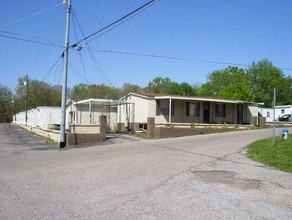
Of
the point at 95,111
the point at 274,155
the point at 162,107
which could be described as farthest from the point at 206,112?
the point at 274,155

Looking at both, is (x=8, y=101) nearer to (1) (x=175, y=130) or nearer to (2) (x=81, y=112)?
(2) (x=81, y=112)

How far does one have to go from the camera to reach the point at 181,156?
16500mm

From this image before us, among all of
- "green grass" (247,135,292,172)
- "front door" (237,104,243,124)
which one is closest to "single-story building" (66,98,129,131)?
"front door" (237,104,243,124)

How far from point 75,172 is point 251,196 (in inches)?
226

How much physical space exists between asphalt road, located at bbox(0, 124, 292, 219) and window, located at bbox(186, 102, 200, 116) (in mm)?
20082

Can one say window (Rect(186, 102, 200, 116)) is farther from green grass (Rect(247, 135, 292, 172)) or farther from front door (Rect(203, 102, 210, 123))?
green grass (Rect(247, 135, 292, 172))

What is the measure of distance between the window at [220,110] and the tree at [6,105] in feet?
301

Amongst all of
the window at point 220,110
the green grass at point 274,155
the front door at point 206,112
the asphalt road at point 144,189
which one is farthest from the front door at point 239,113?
the asphalt road at point 144,189

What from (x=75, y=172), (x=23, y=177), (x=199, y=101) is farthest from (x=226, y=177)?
(x=199, y=101)

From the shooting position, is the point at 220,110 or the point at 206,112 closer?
the point at 206,112

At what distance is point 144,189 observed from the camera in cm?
949

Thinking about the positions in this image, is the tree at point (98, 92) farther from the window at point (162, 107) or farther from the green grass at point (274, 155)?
the green grass at point (274, 155)

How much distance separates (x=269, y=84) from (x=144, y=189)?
84.1 meters

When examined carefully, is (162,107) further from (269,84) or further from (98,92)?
(98,92)
